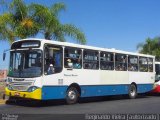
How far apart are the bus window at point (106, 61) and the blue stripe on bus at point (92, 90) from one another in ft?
3.38

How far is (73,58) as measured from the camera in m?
19.3

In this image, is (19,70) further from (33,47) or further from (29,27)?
(29,27)

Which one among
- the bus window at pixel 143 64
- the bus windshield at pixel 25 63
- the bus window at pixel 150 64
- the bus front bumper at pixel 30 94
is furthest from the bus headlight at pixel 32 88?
the bus window at pixel 150 64

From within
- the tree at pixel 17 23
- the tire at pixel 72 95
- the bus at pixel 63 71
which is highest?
the tree at pixel 17 23

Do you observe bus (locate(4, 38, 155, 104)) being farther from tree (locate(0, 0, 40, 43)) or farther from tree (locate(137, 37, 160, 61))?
tree (locate(137, 37, 160, 61))

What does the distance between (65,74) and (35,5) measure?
8.46 metres

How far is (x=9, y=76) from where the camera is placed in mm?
18281

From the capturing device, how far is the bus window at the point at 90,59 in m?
20.1

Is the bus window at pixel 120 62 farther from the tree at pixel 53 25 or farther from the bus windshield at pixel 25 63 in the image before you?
the bus windshield at pixel 25 63

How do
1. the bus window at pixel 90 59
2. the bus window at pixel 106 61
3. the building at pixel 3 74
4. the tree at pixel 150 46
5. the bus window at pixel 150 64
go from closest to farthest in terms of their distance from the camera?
the bus window at pixel 90 59 < the bus window at pixel 106 61 < the bus window at pixel 150 64 < the building at pixel 3 74 < the tree at pixel 150 46

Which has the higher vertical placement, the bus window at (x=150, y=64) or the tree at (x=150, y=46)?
the tree at (x=150, y=46)

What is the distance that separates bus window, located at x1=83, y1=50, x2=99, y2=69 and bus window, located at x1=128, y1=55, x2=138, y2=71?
368 centimetres

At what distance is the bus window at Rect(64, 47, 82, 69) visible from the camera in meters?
18.8

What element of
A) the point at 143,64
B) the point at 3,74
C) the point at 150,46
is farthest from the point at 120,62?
the point at 150,46
